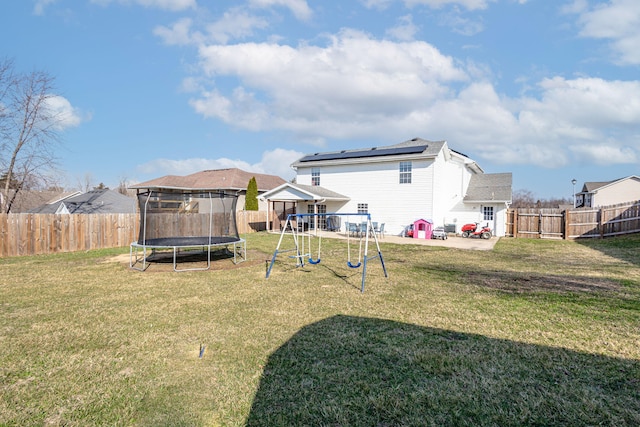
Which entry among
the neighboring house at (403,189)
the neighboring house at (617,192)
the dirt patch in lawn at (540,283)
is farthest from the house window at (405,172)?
the neighboring house at (617,192)

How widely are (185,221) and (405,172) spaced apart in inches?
513

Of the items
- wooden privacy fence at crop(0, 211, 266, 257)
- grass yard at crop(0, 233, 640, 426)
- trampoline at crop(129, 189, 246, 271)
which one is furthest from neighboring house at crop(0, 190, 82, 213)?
grass yard at crop(0, 233, 640, 426)

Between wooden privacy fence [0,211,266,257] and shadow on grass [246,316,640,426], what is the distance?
41.4ft

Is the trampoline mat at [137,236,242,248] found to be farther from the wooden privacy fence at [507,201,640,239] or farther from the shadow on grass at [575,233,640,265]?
the wooden privacy fence at [507,201,640,239]

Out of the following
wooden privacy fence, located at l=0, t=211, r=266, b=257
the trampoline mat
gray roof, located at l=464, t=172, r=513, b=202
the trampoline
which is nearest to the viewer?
the trampoline mat

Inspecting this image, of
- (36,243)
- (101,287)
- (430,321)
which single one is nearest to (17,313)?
(101,287)

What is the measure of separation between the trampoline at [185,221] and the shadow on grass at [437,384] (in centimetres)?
646

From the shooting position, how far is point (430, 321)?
486 centimetres

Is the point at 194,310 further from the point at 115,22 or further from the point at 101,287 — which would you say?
the point at 115,22

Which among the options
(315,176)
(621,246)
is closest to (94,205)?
(315,176)

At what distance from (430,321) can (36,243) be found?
45.8 ft

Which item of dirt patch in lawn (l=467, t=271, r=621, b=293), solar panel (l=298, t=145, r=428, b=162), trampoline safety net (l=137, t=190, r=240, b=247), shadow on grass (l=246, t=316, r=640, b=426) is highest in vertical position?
solar panel (l=298, t=145, r=428, b=162)

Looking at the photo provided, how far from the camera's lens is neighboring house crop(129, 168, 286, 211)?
95.9 ft

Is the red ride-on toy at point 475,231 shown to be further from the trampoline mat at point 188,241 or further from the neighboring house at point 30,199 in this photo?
the neighboring house at point 30,199
